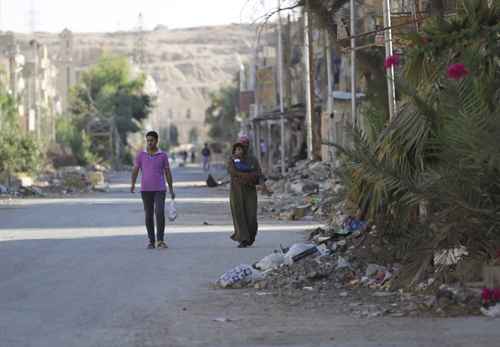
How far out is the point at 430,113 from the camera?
12.8 m

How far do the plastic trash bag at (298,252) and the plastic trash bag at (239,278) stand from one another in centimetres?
74

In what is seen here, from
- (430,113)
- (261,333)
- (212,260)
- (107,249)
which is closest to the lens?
(261,333)

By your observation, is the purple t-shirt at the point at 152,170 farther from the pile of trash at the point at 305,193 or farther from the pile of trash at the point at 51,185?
the pile of trash at the point at 51,185

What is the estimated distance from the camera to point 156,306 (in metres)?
11.8

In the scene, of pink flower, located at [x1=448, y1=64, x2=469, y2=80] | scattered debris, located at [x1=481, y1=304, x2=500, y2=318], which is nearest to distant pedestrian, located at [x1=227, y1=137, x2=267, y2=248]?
pink flower, located at [x1=448, y1=64, x2=469, y2=80]

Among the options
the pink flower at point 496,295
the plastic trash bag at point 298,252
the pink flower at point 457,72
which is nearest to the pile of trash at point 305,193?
the plastic trash bag at point 298,252

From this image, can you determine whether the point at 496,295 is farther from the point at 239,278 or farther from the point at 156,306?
the point at 239,278

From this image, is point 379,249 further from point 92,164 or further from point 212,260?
point 92,164

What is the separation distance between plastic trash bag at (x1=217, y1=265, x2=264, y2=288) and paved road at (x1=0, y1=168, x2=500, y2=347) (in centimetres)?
20

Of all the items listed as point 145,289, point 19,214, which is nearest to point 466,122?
point 145,289

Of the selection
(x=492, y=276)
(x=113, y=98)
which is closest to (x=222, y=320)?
(x=492, y=276)

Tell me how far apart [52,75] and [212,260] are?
409ft

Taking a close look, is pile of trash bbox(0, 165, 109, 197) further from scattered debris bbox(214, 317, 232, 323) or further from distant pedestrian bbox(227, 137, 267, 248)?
scattered debris bbox(214, 317, 232, 323)

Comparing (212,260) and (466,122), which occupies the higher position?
(466,122)
